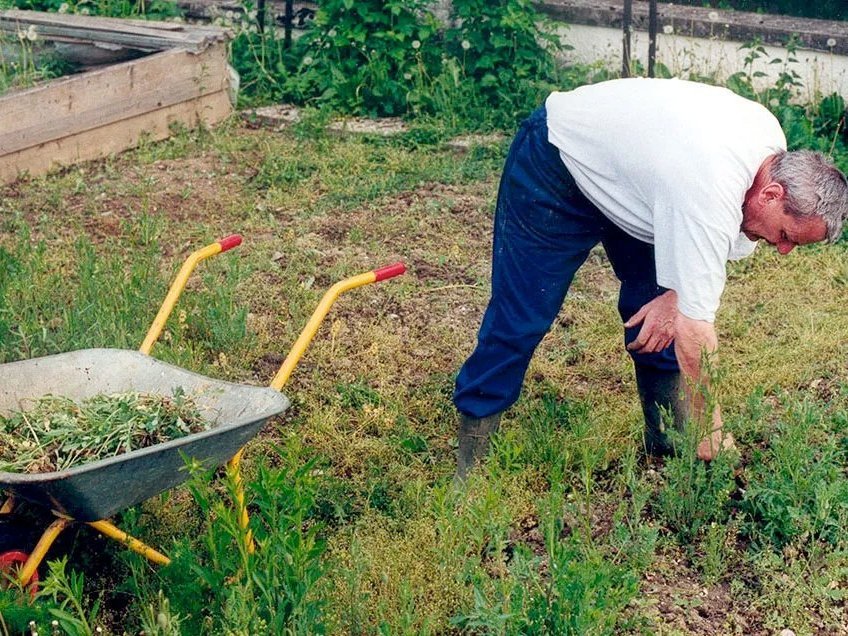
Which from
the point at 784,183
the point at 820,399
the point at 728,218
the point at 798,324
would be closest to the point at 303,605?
the point at 728,218

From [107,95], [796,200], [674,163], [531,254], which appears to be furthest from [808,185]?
[107,95]

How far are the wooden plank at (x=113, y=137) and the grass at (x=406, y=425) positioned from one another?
119mm

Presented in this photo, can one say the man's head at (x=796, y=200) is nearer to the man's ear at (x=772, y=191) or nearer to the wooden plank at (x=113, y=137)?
the man's ear at (x=772, y=191)

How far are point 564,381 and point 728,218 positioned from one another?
6.29 ft

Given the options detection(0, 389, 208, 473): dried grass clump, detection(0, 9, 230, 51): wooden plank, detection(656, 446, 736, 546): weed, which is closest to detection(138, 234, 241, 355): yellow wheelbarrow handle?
detection(0, 389, 208, 473): dried grass clump

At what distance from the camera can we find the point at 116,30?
823 cm

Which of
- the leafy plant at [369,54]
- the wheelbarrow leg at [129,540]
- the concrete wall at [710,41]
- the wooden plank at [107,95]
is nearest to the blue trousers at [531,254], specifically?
the wheelbarrow leg at [129,540]

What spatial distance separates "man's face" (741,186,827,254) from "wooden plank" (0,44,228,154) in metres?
4.93

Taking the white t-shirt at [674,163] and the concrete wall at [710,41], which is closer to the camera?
the white t-shirt at [674,163]

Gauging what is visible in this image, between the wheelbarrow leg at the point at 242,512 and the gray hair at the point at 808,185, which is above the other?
the gray hair at the point at 808,185

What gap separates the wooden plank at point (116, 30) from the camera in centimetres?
801

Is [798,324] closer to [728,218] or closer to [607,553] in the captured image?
[607,553]

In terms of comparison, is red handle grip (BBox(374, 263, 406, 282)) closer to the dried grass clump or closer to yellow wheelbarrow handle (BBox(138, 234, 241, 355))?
yellow wheelbarrow handle (BBox(138, 234, 241, 355))

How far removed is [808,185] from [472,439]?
4.92 ft
